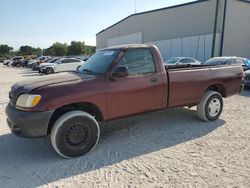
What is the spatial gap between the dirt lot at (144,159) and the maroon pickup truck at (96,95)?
1.48 feet

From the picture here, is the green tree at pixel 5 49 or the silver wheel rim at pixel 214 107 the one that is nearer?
the silver wheel rim at pixel 214 107

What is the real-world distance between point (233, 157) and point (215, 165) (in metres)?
0.49

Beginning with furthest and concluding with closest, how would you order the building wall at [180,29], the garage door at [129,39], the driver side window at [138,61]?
the garage door at [129,39] → the building wall at [180,29] → the driver side window at [138,61]

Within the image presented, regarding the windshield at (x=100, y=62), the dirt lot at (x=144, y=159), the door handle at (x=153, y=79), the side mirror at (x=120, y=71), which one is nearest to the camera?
the dirt lot at (x=144, y=159)

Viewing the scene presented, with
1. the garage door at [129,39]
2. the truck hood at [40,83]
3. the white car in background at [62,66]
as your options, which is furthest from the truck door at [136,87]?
the garage door at [129,39]

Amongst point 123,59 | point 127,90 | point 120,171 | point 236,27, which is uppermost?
point 236,27

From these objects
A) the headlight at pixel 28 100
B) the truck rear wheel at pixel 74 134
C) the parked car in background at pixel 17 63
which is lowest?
the parked car in background at pixel 17 63

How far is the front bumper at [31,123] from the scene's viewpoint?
13.4 feet

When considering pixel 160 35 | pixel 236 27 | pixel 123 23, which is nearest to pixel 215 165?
pixel 236 27

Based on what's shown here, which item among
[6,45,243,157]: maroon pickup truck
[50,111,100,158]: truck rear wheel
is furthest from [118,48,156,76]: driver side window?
[50,111,100,158]: truck rear wheel

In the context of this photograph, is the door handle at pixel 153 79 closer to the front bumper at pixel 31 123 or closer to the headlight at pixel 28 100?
the front bumper at pixel 31 123

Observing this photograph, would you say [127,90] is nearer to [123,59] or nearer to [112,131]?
[123,59]

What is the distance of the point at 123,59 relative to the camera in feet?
16.3

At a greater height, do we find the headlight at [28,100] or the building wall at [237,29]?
the building wall at [237,29]
